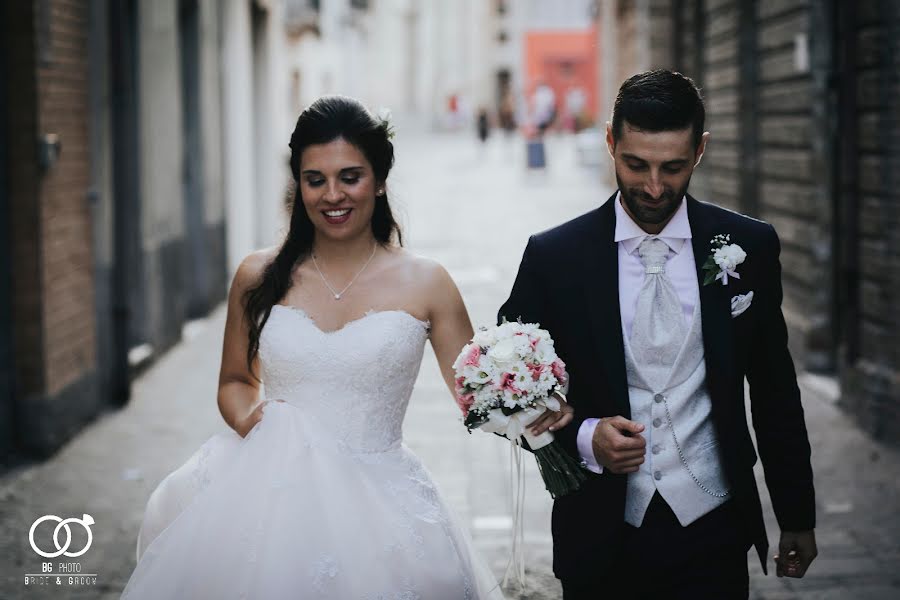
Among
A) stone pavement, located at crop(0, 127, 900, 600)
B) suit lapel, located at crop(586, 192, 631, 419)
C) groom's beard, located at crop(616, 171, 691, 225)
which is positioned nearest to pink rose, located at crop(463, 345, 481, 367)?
suit lapel, located at crop(586, 192, 631, 419)

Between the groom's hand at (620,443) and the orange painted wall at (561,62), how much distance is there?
58252mm

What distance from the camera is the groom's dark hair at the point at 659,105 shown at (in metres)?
3.36

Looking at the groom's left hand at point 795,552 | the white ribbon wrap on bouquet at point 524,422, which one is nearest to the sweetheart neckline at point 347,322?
the white ribbon wrap on bouquet at point 524,422

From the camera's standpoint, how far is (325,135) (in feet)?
13.4

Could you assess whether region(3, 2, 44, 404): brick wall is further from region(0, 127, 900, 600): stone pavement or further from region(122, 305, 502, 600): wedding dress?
region(122, 305, 502, 600): wedding dress

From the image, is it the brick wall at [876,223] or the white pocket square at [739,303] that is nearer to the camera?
the white pocket square at [739,303]

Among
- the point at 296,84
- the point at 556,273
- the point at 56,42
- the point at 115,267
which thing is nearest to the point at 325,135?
the point at 556,273

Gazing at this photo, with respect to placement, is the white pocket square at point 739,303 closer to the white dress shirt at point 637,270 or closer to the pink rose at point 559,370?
the white dress shirt at point 637,270

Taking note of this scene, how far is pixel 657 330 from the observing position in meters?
3.43

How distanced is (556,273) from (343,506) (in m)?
0.91

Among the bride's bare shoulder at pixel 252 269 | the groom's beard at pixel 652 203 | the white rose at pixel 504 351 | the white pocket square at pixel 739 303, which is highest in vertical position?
the groom's beard at pixel 652 203

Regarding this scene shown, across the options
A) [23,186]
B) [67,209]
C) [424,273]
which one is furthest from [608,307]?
[67,209]

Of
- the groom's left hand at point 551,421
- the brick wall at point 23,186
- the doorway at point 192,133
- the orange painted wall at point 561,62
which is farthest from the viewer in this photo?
the orange painted wall at point 561,62

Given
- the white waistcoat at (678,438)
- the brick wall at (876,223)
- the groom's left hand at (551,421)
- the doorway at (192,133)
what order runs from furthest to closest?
the doorway at (192,133) → the brick wall at (876,223) → the groom's left hand at (551,421) → the white waistcoat at (678,438)
